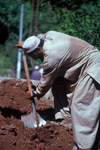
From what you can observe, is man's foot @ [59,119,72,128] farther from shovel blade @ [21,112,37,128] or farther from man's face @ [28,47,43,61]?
man's face @ [28,47,43,61]

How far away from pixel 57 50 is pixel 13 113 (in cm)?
174

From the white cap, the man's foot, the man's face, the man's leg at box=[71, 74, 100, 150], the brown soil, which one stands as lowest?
the man's foot

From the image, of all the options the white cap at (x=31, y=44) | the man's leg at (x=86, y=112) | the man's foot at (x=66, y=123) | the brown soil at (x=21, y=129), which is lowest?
the man's foot at (x=66, y=123)

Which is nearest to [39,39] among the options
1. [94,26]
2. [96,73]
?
[96,73]

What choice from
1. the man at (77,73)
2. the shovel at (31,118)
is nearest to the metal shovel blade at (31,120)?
the shovel at (31,118)

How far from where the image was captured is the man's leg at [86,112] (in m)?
3.23

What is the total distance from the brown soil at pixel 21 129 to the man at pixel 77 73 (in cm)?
44

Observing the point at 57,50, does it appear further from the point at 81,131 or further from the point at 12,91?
the point at 12,91

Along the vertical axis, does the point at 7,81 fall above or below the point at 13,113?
above

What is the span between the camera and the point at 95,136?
323 centimetres

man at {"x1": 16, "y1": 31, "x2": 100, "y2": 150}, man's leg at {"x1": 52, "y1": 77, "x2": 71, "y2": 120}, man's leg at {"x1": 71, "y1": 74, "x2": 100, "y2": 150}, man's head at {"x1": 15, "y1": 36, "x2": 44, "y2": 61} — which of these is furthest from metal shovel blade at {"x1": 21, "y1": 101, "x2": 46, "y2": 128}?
man's head at {"x1": 15, "y1": 36, "x2": 44, "y2": 61}

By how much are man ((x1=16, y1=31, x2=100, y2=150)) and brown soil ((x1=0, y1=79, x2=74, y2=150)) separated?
439 millimetres

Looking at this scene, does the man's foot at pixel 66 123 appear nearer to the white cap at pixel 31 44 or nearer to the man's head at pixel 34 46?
the man's head at pixel 34 46

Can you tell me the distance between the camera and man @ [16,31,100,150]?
3.27 meters
